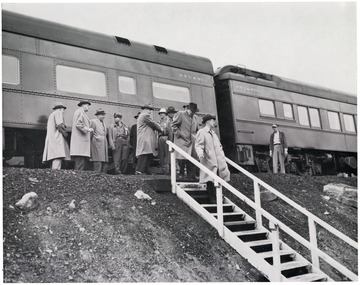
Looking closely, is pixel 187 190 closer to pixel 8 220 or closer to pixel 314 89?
pixel 8 220

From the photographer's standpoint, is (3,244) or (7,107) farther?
(7,107)

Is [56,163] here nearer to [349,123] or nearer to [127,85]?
[127,85]

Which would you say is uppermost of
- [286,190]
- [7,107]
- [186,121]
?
[7,107]

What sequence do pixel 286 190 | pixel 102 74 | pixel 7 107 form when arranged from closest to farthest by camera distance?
pixel 7 107 → pixel 102 74 → pixel 286 190

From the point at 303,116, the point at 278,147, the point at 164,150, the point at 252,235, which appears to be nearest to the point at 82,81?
the point at 164,150

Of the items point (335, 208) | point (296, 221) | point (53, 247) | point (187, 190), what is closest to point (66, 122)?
point (187, 190)

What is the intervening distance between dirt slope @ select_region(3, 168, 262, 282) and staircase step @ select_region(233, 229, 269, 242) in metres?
0.35

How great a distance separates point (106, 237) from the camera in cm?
494

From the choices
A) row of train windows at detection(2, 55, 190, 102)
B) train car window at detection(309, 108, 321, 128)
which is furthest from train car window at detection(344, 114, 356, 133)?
row of train windows at detection(2, 55, 190, 102)

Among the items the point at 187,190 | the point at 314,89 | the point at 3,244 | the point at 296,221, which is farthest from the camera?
the point at 314,89

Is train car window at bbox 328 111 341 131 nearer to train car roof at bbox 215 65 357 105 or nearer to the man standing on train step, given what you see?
train car roof at bbox 215 65 357 105

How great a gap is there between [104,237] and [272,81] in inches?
335

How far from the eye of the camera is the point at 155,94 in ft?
30.3

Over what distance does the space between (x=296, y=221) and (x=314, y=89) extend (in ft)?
21.7
